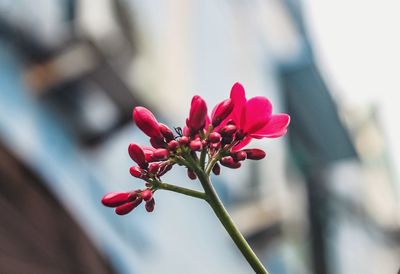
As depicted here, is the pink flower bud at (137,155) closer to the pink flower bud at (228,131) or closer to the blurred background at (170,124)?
the pink flower bud at (228,131)

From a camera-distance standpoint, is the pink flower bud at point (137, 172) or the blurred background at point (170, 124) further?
the blurred background at point (170, 124)

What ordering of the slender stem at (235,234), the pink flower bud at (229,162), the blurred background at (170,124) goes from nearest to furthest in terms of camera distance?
the slender stem at (235,234) → the pink flower bud at (229,162) → the blurred background at (170,124)

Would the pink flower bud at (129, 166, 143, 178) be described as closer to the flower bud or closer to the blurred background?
the flower bud

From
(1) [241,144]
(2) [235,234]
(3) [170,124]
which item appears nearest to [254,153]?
(1) [241,144]

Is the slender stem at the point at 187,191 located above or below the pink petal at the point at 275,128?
above

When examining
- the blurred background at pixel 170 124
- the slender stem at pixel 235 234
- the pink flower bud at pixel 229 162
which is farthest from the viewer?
the blurred background at pixel 170 124

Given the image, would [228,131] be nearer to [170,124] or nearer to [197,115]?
[197,115]

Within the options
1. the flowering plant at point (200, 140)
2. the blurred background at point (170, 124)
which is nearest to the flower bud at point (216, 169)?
the flowering plant at point (200, 140)
